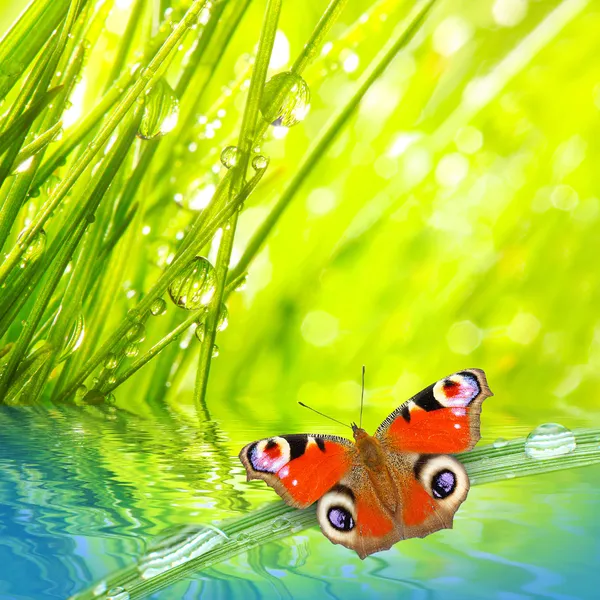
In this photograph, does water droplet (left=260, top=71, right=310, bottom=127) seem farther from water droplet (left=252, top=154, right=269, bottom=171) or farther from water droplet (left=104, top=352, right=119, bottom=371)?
water droplet (left=104, top=352, right=119, bottom=371)

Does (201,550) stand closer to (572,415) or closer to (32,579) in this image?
(32,579)

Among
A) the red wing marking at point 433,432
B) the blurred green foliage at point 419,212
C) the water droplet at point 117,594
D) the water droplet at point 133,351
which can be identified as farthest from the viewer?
the blurred green foliage at point 419,212

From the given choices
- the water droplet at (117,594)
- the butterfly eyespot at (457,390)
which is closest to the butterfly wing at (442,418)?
the butterfly eyespot at (457,390)

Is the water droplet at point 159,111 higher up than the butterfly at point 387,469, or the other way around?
the water droplet at point 159,111

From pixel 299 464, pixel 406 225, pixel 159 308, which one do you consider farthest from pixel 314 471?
pixel 406 225

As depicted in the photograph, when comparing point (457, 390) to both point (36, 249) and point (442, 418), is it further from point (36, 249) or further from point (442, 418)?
point (36, 249)

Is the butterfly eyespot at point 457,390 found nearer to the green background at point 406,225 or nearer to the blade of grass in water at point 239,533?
the blade of grass in water at point 239,533
